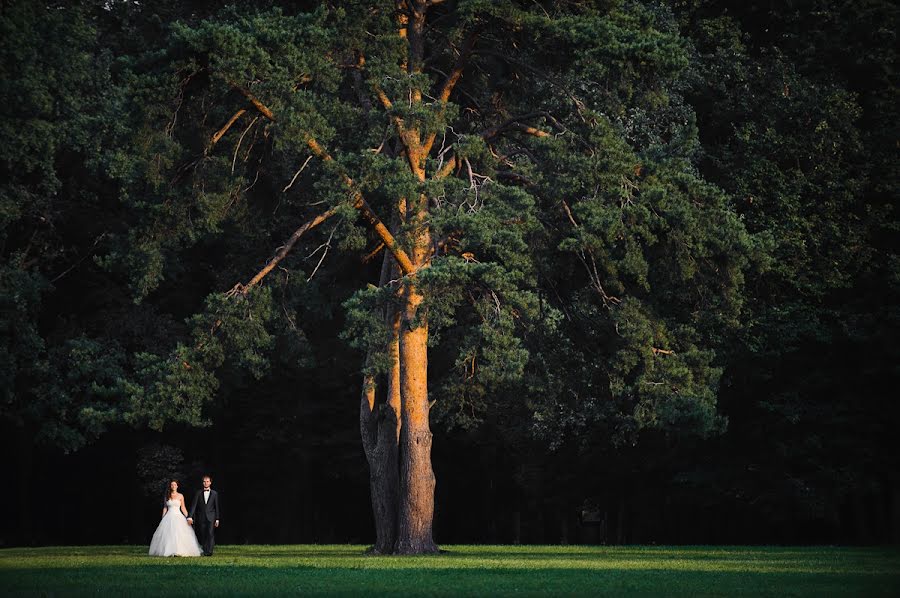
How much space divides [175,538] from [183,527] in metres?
0.26

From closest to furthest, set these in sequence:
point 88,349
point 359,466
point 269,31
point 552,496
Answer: point 269,31 → point 88,349 → point 359,466 → point 552,496

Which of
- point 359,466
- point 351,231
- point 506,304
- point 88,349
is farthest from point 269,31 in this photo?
point 359,466

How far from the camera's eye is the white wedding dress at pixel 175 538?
2877cm

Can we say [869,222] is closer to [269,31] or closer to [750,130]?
[750,130]

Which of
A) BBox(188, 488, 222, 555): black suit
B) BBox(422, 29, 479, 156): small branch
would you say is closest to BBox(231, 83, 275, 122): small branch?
BBox(422, 29, 479, 156): small branch

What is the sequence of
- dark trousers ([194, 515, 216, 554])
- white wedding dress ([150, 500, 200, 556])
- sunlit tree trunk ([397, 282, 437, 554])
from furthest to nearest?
sunlit tree trunk ([397, 282, 437, 554])
dark trousers ([194, 515, 216, 554])
white wedding dress ([150, 500, 200, 556])

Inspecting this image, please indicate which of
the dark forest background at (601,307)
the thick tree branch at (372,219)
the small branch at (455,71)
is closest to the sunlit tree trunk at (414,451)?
the thick tree branch at (372,219)

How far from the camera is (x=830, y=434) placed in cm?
3875

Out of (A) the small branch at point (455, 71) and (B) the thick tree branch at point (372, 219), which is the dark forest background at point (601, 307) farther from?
(B) the thick tree branch at point (372, 219)

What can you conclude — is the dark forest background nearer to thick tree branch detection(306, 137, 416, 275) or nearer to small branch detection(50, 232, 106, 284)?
small branch detection(50, 232, 106, 284)

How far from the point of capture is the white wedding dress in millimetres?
28766

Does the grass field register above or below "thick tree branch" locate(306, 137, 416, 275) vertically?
below

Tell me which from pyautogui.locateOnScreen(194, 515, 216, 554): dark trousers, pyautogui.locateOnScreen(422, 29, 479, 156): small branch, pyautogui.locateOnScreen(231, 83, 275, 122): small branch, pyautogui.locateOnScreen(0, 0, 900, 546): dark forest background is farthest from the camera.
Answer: pyautogui.locateOnScreen(0, 0, 900, 546): dark forest background

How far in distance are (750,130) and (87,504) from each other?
82.1 ft
